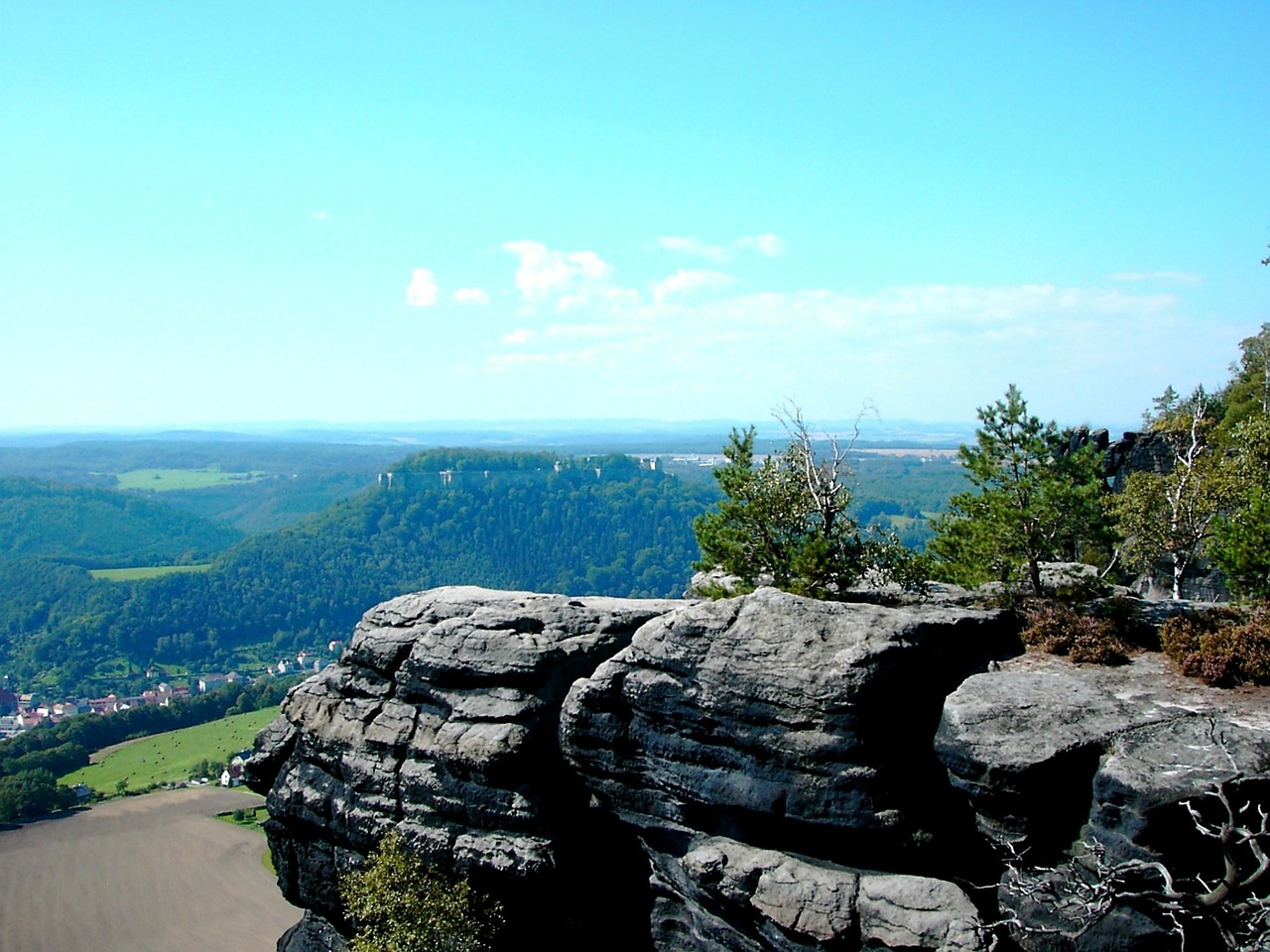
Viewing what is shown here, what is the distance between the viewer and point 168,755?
95.3 m

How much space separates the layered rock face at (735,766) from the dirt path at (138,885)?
1095 inches

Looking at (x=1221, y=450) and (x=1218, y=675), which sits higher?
(x=1221, y=450)

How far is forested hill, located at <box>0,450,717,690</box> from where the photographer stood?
157375 millimetres

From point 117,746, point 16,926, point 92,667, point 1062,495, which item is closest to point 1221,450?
point 1062,495

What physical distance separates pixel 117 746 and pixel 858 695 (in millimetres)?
105436

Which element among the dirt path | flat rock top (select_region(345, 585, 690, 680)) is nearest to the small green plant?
flat rock top (select_region(345, 585, 690, 680))

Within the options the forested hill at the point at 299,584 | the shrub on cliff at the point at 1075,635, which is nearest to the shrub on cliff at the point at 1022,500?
the shrub on cliff at the point at 1075,635

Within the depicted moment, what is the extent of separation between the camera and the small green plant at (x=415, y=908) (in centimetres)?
2394

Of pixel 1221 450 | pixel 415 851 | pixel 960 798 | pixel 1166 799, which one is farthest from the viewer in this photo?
pixel 1221 450

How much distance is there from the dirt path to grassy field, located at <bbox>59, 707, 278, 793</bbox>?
47.6 feet

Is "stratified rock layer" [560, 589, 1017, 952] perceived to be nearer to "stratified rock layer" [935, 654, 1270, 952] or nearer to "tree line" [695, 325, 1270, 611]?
"stratified rock layer" [935, 654, 1270, 952]

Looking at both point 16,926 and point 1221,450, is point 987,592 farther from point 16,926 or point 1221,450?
point 16,926

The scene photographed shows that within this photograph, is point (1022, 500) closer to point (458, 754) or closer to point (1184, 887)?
point (1184, 887)

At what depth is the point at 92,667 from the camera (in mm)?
148250
